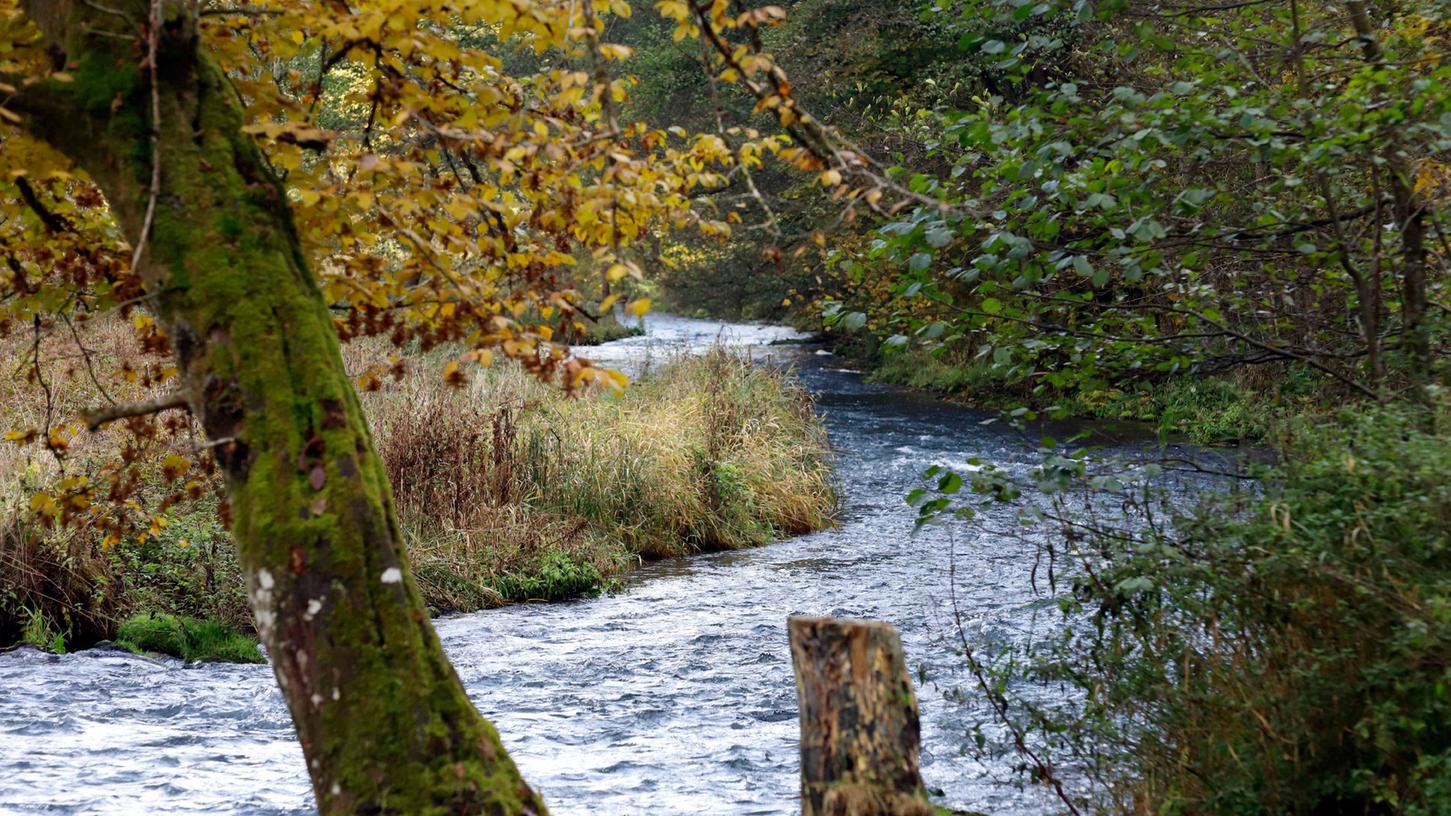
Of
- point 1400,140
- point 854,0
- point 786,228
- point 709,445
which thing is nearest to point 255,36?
point 1400,140

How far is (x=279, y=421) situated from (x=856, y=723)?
5.15ft

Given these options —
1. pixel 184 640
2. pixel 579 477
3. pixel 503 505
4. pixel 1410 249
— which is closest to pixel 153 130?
pixel 1410 249

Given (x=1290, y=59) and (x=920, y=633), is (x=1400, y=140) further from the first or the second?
(x=920, y=633)

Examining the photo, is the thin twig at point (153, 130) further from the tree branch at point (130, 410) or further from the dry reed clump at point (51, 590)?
the dry reed clump at point (51, 590)

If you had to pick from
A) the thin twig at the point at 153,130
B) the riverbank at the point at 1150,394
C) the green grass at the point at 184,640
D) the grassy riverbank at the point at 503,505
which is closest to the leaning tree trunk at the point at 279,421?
the thin twig at the point at 153,130

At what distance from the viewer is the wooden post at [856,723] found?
9.50ft

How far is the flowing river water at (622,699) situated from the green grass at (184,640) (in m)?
0.16

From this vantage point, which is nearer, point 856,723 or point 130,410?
point 130,410

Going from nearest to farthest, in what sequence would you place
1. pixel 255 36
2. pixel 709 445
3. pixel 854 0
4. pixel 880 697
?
1. pixel 880 697
2. pixel 255 36
3. pixel 709 445
4. pixel 854 0

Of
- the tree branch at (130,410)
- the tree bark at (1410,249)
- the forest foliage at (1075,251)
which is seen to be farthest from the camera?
the tree bark at (1410,249)

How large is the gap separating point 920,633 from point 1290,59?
4485mm

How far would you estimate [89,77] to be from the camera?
9.71 ft

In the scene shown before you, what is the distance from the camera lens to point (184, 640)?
784 centimetres

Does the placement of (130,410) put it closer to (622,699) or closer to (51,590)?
(622,699)
